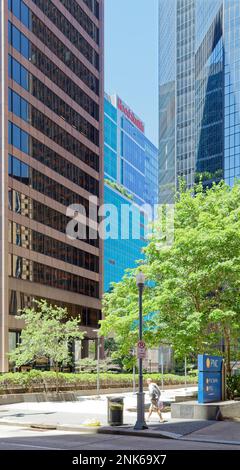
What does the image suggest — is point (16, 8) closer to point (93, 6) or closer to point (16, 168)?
point (16, 168)

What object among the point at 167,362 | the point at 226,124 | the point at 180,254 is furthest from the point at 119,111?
the point at 180,254

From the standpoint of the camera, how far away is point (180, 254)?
1246 inches

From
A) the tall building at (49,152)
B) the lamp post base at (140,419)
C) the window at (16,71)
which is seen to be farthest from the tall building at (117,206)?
the lamp post base at (140,419)

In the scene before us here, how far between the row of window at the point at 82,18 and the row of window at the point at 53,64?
5.95m

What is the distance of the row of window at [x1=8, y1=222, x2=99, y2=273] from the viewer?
7156 centimetres

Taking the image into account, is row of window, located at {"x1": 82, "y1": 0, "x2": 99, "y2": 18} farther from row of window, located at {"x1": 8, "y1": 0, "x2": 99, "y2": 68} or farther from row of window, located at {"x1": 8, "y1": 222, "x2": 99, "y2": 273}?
row of window, located at {"x1": 8, "y1": 222, "x2": 99, "y2": 273}

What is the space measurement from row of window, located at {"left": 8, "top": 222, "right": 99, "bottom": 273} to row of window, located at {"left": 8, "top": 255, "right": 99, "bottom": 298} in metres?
1.66

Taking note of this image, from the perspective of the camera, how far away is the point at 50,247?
264ft

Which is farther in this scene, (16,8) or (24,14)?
(24,14)

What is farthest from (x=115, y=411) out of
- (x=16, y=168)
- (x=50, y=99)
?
(x=50, y=99)

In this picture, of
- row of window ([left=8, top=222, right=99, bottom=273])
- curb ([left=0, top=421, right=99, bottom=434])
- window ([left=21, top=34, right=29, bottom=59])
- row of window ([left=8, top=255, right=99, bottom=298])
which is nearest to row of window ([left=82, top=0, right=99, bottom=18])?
window ([left=21, top=34, right=29, bottom=59])

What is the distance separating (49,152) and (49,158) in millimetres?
723
